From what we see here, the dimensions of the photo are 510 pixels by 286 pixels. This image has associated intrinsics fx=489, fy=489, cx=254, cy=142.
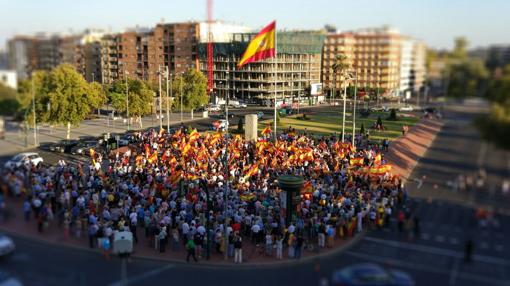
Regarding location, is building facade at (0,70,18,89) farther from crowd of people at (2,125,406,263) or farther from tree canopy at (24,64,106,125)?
crowd of people at (2,125,406,263)

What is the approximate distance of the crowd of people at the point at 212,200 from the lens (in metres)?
21.7

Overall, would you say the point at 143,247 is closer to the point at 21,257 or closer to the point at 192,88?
the point at 21,257

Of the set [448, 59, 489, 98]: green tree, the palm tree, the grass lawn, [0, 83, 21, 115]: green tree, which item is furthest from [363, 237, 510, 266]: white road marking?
the grass lawn

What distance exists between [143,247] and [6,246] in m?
5.63

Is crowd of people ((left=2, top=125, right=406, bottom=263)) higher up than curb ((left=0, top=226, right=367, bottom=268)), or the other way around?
crowd of people ((left=2, top=125, right=406, bottom=263))

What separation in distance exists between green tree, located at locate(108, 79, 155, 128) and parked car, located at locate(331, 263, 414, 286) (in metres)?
35.4

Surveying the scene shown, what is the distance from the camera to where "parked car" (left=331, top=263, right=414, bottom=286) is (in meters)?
14.5

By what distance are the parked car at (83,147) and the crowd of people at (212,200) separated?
782 centimetres

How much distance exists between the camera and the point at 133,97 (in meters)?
51.8

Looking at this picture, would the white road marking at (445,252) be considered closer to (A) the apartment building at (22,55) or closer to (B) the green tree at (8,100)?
(B) the green tree at (8,100)

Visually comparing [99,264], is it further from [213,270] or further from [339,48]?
[339,48]

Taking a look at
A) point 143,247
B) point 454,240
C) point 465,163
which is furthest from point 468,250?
point 143,247

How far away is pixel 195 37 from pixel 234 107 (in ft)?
49.4

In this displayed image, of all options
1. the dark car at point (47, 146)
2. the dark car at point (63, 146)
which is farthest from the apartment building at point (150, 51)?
the dark car at point (47, 146)
